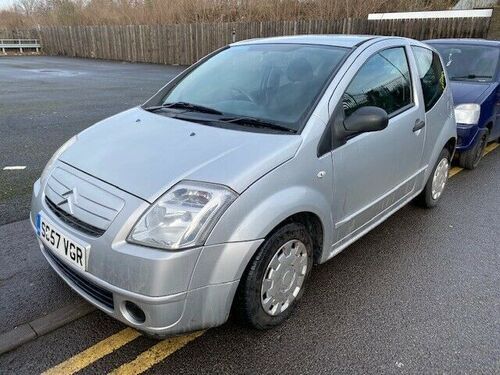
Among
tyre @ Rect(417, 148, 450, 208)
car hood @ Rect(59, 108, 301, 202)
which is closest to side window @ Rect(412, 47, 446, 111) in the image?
tyre @ Rect(417, 148, 450, 208)

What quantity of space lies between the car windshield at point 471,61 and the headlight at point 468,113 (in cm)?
93

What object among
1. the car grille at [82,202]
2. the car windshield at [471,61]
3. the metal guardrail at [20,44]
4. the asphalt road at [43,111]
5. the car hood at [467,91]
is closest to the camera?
the car grille at [82,202]

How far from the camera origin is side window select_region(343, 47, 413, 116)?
9.32 feet

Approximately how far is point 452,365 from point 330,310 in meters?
0.75

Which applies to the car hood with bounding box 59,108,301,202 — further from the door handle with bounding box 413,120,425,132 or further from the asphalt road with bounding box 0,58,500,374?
the door handle with bounding box 413,120,425,132

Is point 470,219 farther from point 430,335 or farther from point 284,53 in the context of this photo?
point 284,53

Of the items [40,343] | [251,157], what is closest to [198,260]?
[251,157]

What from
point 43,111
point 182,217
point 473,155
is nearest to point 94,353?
point 182,217

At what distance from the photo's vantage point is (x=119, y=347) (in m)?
2.31

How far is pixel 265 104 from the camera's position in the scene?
9.12 ft

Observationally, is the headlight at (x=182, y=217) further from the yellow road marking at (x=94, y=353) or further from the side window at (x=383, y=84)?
the side window at (x=383, y=84)

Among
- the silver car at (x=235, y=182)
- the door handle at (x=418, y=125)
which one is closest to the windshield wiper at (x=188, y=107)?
the silver car at (x=235, y=182)

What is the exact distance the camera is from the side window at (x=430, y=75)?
376 centimetres

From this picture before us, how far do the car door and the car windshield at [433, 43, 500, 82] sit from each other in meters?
3.09
